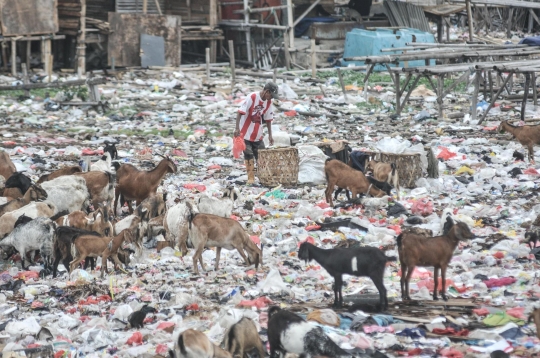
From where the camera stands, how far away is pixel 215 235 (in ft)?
28.2

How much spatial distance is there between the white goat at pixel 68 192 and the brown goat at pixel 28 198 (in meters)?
0.15

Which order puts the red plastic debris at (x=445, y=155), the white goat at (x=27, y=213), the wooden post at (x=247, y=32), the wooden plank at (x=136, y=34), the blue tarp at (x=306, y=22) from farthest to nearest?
the blue tarp at (x=306, y=22)
the wooden post at (x=247, y=32)
the wooden plank at (x=136, y=34)
the red plastic debris at (x=445, y=155)
the white goat at (x=27, y=213)

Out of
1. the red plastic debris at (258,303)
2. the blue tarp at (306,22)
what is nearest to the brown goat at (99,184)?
the red plastic debris at (258,303)

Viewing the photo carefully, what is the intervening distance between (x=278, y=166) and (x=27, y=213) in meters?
3.84

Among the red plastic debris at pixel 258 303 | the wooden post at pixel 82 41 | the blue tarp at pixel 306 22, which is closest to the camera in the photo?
the red plastic debris at pixel 258 303

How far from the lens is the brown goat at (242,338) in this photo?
6.20m

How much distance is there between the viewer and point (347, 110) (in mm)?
19812

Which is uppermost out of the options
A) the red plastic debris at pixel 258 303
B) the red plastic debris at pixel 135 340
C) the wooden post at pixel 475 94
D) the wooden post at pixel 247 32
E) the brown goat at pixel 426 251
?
the wooden post at pixel 247 32

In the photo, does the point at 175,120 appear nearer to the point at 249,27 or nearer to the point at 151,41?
the point at 151,41

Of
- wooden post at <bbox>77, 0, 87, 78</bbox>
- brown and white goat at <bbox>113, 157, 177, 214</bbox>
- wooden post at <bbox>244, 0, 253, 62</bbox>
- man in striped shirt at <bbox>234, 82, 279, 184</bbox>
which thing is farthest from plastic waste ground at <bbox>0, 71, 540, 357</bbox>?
wooden post at <bbox>244, 0, 253, 62</bbox>

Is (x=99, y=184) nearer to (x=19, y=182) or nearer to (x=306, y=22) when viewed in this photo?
(x=19, y=182)

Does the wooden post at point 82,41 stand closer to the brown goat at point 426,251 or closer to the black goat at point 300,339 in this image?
the brown goat at point 426,251

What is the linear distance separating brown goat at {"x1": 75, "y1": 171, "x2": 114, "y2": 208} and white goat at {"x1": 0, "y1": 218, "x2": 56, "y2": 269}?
1.77 metres

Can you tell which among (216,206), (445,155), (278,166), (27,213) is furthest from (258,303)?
(445,155)
